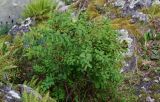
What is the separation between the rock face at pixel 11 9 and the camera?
11562 mm

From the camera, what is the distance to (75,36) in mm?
6582

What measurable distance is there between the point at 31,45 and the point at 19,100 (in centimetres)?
177

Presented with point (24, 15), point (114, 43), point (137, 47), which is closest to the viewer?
point (114, 43)

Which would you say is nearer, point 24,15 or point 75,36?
point 75,36

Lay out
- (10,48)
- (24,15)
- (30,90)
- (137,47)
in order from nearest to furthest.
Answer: (30,90)
(10,48)
(137,47)
(24,15)

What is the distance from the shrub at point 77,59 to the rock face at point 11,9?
4.51 m

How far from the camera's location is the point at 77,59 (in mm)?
6527

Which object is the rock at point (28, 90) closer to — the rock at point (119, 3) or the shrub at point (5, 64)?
the shrub at point (5, 64)

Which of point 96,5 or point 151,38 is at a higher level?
point 96,5

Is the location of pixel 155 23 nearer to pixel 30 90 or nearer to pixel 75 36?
A: pixel 75 36

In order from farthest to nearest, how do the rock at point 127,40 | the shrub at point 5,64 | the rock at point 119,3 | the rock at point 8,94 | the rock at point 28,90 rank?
the rock at point 119,3 < the rock at point 127,40 < the shrub at point 5,64 < the rock at point 28,90 < the rock at point 8,94

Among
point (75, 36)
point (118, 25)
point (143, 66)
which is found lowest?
point (143, 66)

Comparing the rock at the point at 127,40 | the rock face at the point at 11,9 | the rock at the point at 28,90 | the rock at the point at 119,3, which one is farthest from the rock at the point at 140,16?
the rock at the point at 28,90

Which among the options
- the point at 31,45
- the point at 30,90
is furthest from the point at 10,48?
the point at 30,90
